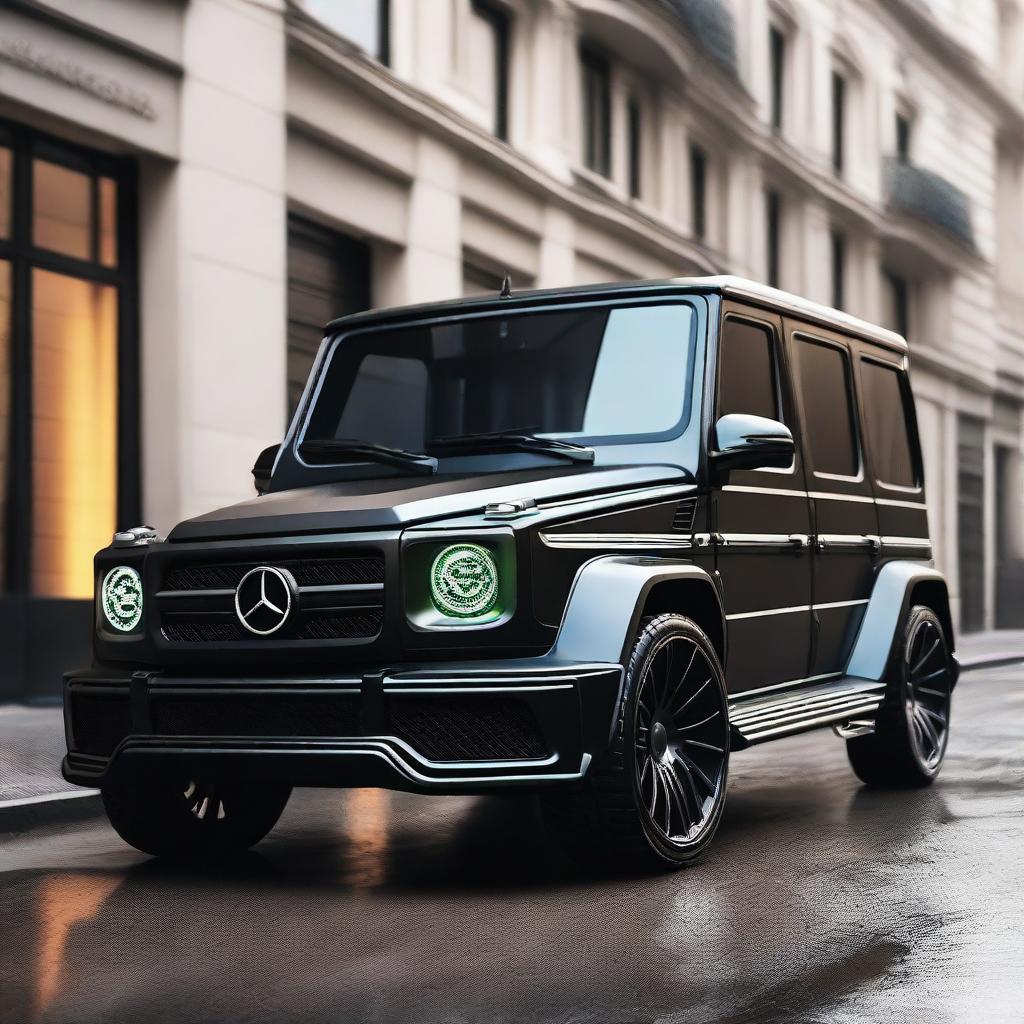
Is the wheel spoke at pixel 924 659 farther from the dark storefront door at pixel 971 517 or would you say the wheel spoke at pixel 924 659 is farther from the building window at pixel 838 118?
the dark storefront door at pixel 971 517

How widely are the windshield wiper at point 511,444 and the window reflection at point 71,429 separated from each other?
6527mm

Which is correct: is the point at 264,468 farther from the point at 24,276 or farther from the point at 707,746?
the point at 24,276

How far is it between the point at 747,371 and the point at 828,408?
1032mm

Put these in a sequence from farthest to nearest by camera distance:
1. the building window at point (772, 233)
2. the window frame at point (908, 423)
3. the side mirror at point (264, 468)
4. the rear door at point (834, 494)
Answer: the building window at point (772, 233), the window frame at point (908, 423), the rear door at point (834, 494), the side mirror at point (264, 468)

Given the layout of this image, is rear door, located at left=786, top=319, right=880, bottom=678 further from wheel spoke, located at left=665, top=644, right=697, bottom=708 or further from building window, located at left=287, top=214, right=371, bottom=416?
building window, located at left=287, top=214, right=371, bottom=416

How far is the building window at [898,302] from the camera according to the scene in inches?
1238

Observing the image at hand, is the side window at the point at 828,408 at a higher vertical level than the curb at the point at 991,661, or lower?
higher

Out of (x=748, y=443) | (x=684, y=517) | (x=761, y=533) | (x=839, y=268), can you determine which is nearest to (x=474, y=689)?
(x=684, y=517)

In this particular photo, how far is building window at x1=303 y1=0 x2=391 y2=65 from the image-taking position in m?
16.0

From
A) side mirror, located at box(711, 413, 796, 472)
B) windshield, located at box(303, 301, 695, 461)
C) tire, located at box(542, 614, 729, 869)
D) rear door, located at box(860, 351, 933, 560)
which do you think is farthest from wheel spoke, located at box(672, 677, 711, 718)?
rear door, located at box(860, 351, 933, 560)

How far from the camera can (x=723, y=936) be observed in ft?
16.7

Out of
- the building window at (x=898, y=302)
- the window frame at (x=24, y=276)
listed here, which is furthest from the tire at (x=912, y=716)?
the building window at (x=898, y=302)

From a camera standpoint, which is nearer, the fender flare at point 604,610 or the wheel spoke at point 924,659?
the fender flare at point 604,610

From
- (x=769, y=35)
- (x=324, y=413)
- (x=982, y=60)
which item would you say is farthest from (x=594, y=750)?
(x=982, y=60)
